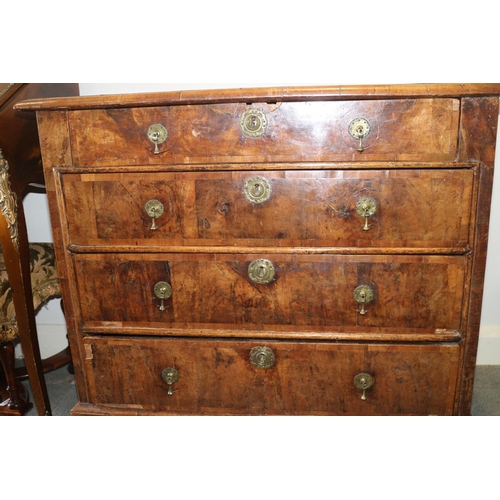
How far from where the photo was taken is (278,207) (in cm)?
148

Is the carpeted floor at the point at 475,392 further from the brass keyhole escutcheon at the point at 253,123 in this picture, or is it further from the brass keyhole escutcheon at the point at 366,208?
the brass keyhole escutcheon at the point at 253,123

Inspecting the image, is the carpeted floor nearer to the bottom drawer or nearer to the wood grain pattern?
the bottom drawer

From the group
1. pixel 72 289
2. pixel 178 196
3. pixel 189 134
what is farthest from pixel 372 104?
pixel 72 289

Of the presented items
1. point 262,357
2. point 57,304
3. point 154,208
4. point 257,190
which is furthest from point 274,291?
point 57,304

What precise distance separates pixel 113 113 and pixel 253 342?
0.93 metres

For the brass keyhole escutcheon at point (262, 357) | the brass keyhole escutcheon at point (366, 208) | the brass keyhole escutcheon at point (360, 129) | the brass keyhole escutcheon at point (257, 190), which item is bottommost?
the brass keyhole escutcheon at point (262, 357)

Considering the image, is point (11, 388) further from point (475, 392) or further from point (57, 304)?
point (475, 392)

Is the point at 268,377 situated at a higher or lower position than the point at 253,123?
lower

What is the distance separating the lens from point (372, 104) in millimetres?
1375

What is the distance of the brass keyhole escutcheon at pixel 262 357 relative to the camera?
5.24ft

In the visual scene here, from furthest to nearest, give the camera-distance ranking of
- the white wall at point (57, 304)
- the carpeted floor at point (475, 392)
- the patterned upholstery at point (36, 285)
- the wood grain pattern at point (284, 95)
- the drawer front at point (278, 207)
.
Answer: the white wall at point (57, 304) → the carpeted floor at point (475, 392) → the patterned upholstery at point (36, 285) → the drawer front at point (278, 207) → the wood grain pattern at point (284, 95)

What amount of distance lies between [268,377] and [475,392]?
113 cm

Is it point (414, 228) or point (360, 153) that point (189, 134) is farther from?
point (414, 228)

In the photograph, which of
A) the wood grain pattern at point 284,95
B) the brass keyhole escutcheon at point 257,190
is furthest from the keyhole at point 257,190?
the wood grain pattern at point 284,95
